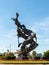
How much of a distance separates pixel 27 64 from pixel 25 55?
860 centimetres

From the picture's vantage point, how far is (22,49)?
92.4 ft

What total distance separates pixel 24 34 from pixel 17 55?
3320 millimetres

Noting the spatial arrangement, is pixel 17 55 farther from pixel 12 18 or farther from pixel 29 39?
pixel 12 18

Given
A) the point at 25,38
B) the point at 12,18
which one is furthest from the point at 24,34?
the point at 12,18

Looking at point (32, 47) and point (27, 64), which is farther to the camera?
point (32, 47)

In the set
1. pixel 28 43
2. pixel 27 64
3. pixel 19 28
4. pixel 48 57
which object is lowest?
pixel 27 64

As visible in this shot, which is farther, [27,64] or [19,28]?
[19,28]

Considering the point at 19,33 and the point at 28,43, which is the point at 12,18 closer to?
the point at 19,33

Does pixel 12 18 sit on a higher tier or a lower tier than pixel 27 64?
higher

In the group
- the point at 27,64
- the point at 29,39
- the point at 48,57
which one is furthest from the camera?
the point at 48,57

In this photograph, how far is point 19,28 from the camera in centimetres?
2795

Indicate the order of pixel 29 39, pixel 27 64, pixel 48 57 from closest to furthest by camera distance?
pixel 27 64, pixel 29 39, pixel 48 57

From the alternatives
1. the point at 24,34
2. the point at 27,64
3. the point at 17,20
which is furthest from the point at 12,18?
the point at 27,64

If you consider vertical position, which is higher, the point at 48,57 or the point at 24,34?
the point at 24,34
